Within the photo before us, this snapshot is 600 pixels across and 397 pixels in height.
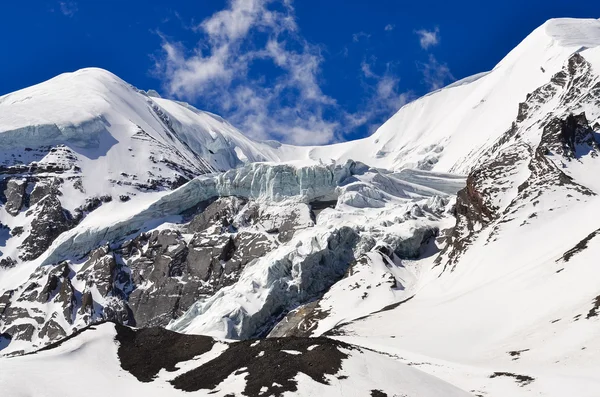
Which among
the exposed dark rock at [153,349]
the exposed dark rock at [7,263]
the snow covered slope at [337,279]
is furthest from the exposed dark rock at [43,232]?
the exposed dark rock at [153,349]

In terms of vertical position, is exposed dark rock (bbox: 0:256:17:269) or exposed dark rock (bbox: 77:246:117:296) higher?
exposed dark rock (bbox: 0:256:17:269)

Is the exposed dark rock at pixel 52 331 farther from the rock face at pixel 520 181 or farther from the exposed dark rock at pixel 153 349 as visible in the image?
the exposed dark rock at pixel 153 349

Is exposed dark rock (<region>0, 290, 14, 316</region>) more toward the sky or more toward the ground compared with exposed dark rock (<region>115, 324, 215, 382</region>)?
more toward the sky

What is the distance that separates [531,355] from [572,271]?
71.3 ft

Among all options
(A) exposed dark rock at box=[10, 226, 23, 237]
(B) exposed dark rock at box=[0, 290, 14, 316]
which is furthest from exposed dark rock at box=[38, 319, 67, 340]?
(A) exposed dark rock at box=[10, 226, 23, 237]

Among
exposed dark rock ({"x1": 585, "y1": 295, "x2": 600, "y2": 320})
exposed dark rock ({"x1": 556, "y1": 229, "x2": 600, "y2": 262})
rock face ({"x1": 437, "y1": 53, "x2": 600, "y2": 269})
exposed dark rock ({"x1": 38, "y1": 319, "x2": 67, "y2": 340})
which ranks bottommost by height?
exposed dark rock ({"x1": 585, "y1": 295, "x2": 600, "y2": 320})

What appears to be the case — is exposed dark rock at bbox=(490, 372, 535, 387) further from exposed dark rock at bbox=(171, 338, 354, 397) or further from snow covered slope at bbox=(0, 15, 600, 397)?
exposed dark rock at bbox=(171, 338, 354, 397)

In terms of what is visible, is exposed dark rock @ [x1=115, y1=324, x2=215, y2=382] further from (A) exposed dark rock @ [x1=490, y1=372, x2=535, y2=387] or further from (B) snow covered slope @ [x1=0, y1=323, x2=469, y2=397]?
(A) exposed dark rock @ [x1=490, y1=372, x2=535, y2=387]

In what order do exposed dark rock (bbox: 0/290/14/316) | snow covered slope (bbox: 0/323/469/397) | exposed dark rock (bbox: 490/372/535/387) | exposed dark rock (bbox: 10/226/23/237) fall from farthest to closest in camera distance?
exposed dark rock (bbox: 10/226/23/237) < exposed dark rock (bbox: 0/290/14/316) < exposed dark rock (bbox: 490/372/535/387) < snow covered slope (bbox: 0/323/469/397)

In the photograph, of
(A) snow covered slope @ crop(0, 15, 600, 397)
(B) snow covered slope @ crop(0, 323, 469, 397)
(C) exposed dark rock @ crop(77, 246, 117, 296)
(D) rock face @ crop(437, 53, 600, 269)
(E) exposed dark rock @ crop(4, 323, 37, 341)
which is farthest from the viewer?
(C) exposed dark rock @ crop(77, 246, 117, 296)

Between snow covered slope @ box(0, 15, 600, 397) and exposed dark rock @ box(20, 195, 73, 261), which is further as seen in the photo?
exposed dark rock @ box(20, 195, 73, 261)

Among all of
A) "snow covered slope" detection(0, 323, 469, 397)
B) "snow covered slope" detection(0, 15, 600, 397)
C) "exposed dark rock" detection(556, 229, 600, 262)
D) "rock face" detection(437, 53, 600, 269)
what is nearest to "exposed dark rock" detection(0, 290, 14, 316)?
"snow covered slope" detection(0, 15, 600, 397)

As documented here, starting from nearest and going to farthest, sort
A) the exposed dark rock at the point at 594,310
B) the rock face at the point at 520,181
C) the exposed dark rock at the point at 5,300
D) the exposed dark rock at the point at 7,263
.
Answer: the exposed dark rock at the point at 594,310
the rock face at the point at 520,181
the exposed dark rock at the point at 5,300
the exposed dark rock at the point at 7,263

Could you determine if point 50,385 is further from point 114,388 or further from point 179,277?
point 179,277
